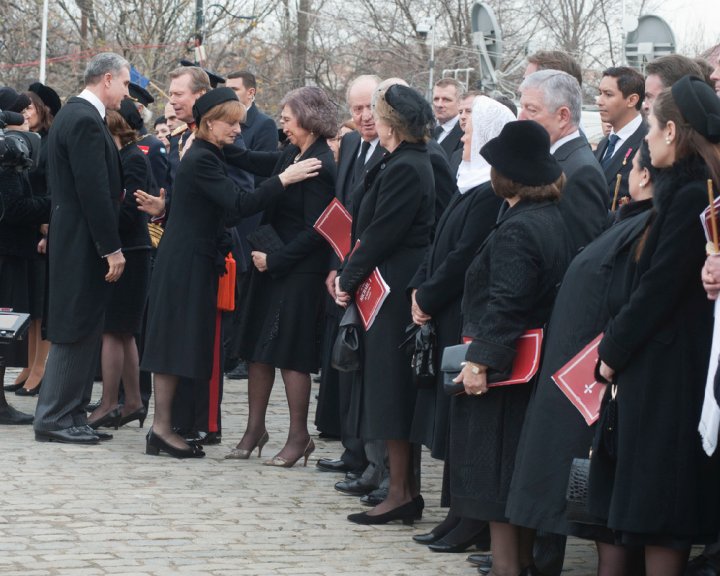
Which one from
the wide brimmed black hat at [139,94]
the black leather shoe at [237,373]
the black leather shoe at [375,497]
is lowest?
the black leather shoe at [375,497]

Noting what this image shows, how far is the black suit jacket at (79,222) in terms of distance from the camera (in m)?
8.09

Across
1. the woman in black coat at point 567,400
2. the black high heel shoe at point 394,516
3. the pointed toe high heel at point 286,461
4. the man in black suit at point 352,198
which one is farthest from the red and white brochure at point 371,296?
the woman in black coat at point 567,400

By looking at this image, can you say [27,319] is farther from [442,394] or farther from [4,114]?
[442,394]

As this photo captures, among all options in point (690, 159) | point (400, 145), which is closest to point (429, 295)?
point (400, 145)

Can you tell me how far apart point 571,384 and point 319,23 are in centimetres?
2749

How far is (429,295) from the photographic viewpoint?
6.08 meters

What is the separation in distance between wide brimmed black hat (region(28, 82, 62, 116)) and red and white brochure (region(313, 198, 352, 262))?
323 cm

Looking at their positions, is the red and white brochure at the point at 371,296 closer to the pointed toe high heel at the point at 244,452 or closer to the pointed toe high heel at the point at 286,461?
the pointed toe high heel at the point at 286,461

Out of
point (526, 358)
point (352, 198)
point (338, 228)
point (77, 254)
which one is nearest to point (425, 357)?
point (526, 358)

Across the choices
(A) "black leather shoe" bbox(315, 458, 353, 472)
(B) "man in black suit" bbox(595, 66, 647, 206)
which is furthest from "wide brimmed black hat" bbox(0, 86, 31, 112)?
(B) "man in black suit" bbox(595, 66, 647, 206)

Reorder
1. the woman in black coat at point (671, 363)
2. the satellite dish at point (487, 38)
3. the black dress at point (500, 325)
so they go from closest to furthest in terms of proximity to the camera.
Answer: the woman in black coat at point (671, 363) < the black dress at point (500, 325) < the satellite dish at point (487, 38)

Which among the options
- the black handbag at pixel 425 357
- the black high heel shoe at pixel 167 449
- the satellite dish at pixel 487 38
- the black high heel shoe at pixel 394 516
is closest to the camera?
the black handbag at pixel 425 357

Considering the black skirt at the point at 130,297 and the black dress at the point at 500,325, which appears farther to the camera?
the black skirt at the point at 130,297

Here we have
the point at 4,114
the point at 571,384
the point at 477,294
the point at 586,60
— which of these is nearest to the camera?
the point at 571,384
